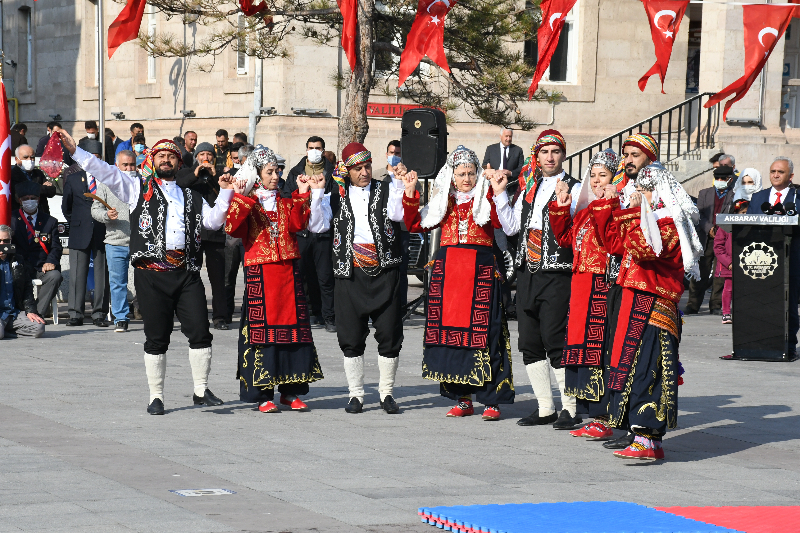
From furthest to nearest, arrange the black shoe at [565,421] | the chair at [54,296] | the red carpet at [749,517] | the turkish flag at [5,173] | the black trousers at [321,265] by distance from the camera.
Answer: the black trousers at [321,265] < the chair at [54,296] < the turkish flag at [5,173] < the black shoe at [565,421] < the red carpet at [749,517]

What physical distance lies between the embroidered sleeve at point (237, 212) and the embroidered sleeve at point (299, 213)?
320mm

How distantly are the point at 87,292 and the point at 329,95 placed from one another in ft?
30.8

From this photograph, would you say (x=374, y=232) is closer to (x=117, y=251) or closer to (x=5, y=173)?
(x=117, y=251)

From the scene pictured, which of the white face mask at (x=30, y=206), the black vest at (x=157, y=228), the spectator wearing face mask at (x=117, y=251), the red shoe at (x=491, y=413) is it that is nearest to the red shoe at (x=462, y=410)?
the red shoe at (x=491, y=413)

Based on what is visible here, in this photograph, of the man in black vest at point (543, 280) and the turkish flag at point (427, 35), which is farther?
the turkish flag at point (427, 35)

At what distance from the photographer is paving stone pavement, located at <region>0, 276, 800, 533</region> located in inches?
231

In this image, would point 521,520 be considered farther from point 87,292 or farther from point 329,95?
point 329,95

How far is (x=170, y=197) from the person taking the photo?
875 cm

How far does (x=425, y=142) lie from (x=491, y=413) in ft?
15.9

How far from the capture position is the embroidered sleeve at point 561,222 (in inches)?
317

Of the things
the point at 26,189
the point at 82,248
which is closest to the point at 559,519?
the point at 82,248

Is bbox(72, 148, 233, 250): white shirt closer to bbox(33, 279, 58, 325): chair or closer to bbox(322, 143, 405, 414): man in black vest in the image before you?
bbox(322, 143, 405, 414): man in black vest

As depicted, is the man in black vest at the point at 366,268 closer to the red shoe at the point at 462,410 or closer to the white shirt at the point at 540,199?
the red shoe at the point at 462,410

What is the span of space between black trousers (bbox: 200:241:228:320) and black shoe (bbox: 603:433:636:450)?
21.8ft
